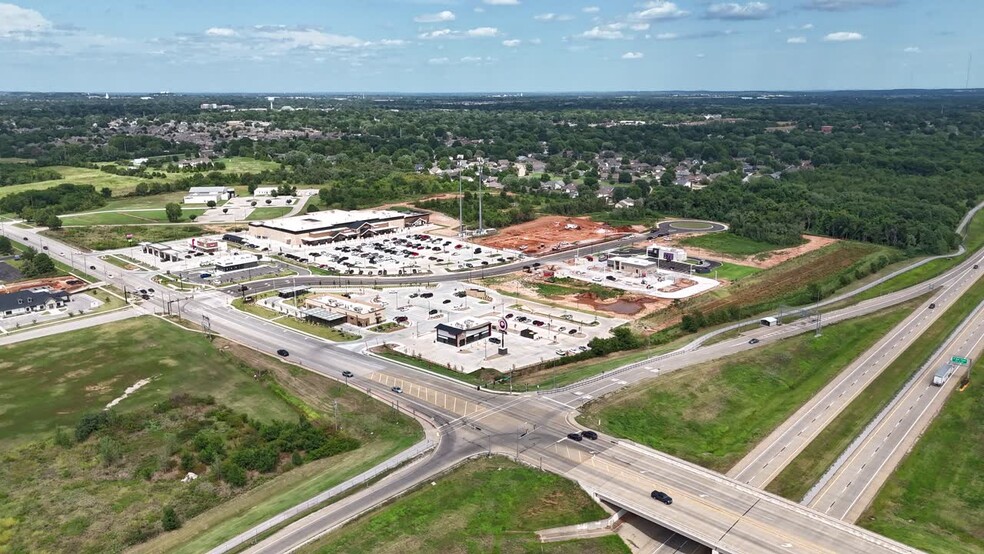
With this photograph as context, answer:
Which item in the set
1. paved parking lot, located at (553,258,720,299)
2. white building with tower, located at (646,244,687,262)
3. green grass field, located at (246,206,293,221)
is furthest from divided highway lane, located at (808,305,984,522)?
green grass field, located at (246,206,293,221)

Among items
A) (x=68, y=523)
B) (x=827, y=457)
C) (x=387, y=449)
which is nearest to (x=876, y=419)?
(x=827, y=457)

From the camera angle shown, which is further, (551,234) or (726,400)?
(551,234)

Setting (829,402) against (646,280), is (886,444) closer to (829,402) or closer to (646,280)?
(829,402)

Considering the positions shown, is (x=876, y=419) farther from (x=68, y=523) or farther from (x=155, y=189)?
(x=155, y=189)

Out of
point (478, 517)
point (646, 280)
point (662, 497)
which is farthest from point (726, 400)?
point (646, 280)

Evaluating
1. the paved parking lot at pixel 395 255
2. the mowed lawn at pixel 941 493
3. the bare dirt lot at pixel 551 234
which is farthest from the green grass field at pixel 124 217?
the mowed lawn at pixel 941 493

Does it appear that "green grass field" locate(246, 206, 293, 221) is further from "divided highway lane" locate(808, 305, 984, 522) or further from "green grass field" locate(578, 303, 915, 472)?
"divided highway lane" locate(808, 305, 984, 522)

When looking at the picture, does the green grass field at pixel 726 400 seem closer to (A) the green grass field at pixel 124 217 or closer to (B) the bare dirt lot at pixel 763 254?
(B) the bare dirt lot at pixel 763 254

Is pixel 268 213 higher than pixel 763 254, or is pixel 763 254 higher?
pixel 268 213
